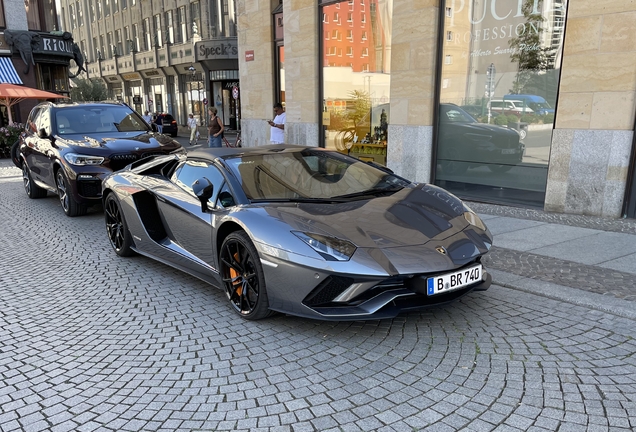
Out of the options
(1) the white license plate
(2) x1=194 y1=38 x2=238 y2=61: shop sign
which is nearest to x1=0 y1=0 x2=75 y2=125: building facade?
(2) x1=194 y1=38 x2=238 y2=61: shop sign

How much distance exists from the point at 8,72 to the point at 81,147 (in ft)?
63.9

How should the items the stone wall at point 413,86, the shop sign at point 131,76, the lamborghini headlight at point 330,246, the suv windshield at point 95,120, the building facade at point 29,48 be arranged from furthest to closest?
the shop sign at point 131,76
the building facade at point 29,48
the stone wall at point 413,86
the suv windshield at point 95,120
the lamborghini headlight at point 330,246

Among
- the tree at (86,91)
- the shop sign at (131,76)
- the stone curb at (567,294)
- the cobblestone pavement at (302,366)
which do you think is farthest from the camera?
the shop sign at (131,76)

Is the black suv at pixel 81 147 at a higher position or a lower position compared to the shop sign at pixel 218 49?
lower

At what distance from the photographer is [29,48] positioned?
2350cm

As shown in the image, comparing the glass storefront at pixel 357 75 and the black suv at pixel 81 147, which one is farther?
the glass storefront at pixel 357 75

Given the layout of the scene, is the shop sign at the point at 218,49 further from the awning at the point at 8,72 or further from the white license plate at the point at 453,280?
the white license plate at the point at 453,280

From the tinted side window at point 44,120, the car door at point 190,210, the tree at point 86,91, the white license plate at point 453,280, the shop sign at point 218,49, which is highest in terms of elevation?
the shop sign at point 218,49

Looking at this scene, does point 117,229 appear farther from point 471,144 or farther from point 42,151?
point 471,144

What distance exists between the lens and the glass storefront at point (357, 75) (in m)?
10.7

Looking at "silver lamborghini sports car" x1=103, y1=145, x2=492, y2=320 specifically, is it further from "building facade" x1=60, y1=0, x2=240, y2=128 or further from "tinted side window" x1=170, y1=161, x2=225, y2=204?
"building facade" x1=60, y1=0, x2=240, y2=128

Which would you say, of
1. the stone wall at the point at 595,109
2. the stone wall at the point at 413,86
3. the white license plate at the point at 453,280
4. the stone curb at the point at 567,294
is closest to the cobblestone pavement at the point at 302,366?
the stone curb at the point at 567,294

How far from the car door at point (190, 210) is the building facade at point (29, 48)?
22675 millimetres

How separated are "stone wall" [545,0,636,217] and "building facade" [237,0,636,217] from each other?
0.01 m
